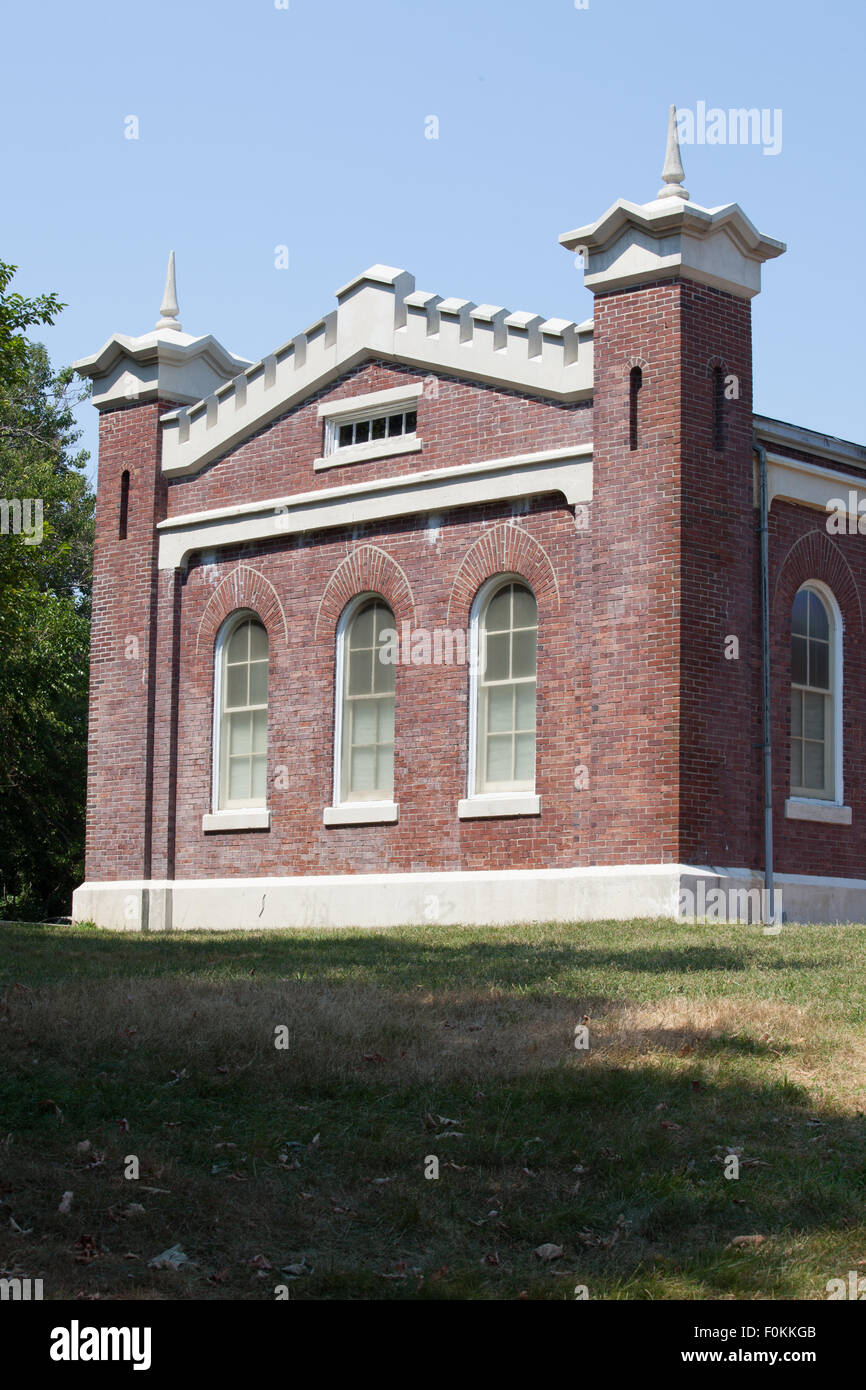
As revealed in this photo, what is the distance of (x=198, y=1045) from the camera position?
11.3m

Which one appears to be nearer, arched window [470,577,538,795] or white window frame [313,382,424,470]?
arched window [470,577,538,795]

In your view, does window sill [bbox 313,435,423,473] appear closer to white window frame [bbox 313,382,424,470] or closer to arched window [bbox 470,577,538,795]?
white window frame [bbox 313,382,424,470]

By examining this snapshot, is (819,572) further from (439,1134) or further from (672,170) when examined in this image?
(439,1134)

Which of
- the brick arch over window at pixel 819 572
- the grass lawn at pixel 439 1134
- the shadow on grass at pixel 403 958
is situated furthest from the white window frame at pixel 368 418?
the grass lawn at pixel 439 1134

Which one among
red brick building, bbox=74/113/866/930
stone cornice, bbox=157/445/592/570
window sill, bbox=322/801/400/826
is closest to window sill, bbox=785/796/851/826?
red brick building, bbox=74/113/866/930

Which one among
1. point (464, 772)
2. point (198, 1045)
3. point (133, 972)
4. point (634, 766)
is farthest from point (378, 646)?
point (198, 1045)

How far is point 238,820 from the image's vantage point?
23.6m

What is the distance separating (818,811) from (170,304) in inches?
465

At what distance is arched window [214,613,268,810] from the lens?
2378cm

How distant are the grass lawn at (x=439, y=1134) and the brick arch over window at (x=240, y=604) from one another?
9.95m

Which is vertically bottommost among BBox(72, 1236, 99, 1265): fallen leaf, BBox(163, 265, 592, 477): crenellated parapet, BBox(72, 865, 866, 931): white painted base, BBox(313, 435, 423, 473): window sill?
BBox(72, 1236, 99, 1265): fallen leaf

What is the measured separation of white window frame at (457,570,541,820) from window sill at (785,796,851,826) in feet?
9.61

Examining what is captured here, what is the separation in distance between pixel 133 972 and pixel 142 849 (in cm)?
909

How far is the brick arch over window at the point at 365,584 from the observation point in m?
22.1
